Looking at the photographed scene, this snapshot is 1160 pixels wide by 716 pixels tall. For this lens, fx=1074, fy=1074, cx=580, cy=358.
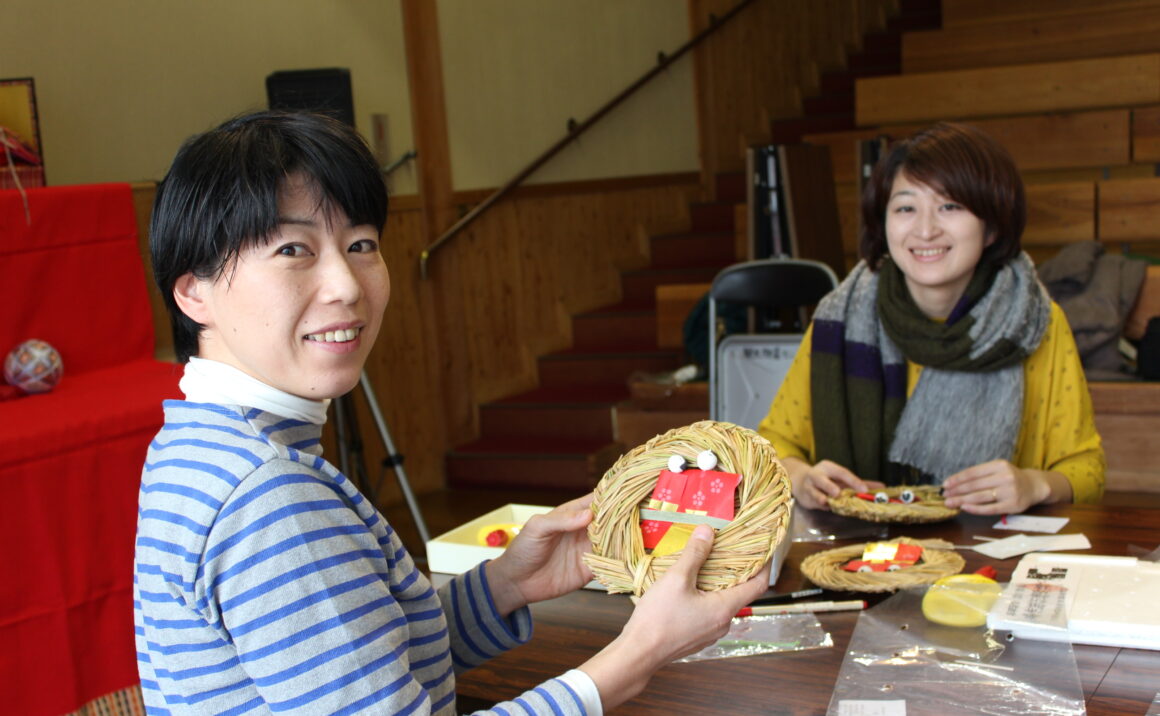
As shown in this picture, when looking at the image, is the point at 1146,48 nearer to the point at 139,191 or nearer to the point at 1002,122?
the point at 1002,122

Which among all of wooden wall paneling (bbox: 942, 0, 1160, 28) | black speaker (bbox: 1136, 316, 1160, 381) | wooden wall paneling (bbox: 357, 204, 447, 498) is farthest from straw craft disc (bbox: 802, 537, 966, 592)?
wooden wall paneling (bbox: 942, 0, 1160, 28)

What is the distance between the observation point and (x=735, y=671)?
1135mm

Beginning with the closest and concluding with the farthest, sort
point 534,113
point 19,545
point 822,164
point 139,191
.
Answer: point 19,545, point 139,191, point 822,164, point 534,113

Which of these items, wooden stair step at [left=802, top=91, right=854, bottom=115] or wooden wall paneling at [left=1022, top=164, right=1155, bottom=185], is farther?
wooden stair step at [left=802, top=91, right=854, bottom=115]

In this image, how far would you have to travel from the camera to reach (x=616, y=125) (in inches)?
241

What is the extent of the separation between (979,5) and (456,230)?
3801 mm

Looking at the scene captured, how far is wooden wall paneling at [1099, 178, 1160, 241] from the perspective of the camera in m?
4.58

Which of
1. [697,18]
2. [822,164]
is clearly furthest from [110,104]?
[697,18]

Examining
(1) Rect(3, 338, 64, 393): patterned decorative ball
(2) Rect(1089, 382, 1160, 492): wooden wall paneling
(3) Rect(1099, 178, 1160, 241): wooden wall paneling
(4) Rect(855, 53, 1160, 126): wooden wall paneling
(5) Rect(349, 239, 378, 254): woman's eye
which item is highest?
(4) Rect(855, 53, 1160, 126): wooden wall paneling

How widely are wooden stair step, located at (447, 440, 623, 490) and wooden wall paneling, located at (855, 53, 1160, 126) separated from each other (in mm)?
2422

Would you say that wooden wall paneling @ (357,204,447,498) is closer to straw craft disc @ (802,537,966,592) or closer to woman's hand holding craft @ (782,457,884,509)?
woman's hand holding craft @ (782,457,884,509)

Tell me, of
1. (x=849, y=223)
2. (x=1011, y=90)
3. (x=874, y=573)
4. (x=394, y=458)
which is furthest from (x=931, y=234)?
(x=1011, y=90)

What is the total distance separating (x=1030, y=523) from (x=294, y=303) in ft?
3.90

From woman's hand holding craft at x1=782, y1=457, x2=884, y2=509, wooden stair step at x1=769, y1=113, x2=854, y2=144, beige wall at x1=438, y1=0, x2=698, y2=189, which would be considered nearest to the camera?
woman's hand holding craft at x1=782, y1=457, x2=884, y2=509
